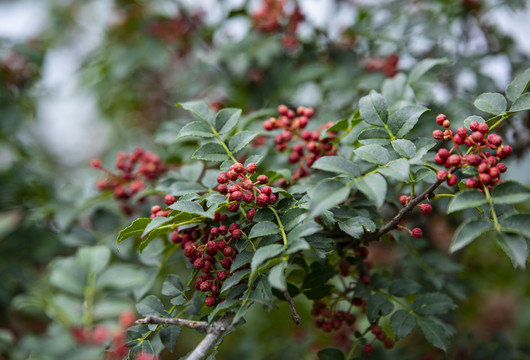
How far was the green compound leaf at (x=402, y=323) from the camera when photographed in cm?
110

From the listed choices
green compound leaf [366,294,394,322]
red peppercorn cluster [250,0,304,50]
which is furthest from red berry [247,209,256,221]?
red peppercorn cluster [250,0,304,50]

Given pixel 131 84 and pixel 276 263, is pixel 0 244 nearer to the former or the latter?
pixel 131 84

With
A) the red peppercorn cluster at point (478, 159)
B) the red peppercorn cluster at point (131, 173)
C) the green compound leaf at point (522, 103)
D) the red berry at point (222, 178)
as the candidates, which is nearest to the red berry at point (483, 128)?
the red peppercorn cluster at point (478, 159)

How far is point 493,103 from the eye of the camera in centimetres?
95

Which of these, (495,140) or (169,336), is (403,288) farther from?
(169,336)

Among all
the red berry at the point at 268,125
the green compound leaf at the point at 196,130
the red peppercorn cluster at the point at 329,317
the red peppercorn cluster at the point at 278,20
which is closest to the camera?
the green compound leaf at the point at 196,130

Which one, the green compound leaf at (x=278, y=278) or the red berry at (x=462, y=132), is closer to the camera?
the green compound leaf at (x=278, y=278)

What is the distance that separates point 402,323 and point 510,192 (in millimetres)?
481

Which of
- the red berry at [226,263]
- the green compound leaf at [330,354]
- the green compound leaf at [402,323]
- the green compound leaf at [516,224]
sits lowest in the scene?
the green compound leaf at [330,354]

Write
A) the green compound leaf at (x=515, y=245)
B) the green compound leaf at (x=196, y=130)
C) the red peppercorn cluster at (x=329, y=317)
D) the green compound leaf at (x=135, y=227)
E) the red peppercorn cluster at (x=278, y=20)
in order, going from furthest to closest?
the red peppercorn cluster at (x=278, y=20) < the red peppercorn cluster at (x=329, y=317) < the green compound leaf at (x=196, y=130) < the green compound leaf at (x=135, y=227) < the green compound leaf at (x=515, y=245)

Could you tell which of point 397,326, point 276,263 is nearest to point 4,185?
point 276,263

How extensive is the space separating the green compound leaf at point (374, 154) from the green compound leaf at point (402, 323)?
1.54ft

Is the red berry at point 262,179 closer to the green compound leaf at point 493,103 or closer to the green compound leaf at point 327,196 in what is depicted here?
the green compound leaf at point 327,196

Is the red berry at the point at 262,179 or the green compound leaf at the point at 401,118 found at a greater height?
the green compound leaf at the point at 401,118
